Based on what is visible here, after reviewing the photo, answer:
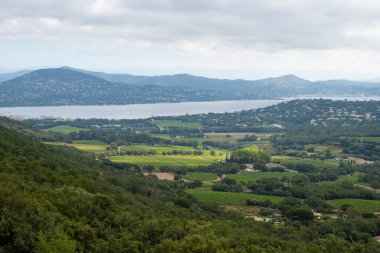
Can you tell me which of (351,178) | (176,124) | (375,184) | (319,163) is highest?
(176,124)

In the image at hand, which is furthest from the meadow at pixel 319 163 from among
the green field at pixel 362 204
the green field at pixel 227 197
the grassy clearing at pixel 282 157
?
the green field at pixel 227 197

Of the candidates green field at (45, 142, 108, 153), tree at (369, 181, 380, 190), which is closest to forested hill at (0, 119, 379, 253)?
tree at (369, 181, 380, 190)

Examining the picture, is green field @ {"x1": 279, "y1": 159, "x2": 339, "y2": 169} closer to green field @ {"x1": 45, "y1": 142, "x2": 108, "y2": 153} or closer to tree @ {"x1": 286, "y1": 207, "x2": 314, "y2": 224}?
tree @ {"x1": 286, "y1": 207, "x2": 314, "y2": 224}

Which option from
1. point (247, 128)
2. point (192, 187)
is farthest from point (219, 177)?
point (247, 128)

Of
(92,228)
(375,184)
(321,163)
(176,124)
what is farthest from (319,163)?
(176,124)

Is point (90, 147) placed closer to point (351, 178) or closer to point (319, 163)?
point (319, 163)

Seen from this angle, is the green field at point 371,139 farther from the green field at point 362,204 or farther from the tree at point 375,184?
the green field at point 362,204
